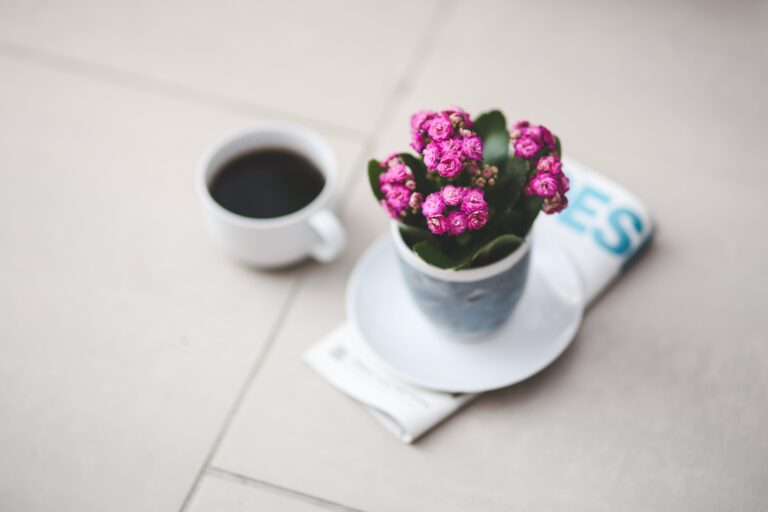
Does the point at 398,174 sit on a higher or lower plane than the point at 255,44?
higher

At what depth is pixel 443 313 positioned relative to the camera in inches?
28.5

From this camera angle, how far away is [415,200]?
0.63m

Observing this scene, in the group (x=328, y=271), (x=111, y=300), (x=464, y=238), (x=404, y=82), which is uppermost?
(x=464, y=238)

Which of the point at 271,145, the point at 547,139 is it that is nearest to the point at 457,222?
the point at 547,139

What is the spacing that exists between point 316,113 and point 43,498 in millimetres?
551

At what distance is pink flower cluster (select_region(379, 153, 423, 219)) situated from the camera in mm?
634

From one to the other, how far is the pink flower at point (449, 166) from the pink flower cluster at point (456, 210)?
1 cm

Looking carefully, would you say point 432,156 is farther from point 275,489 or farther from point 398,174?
point 275,489

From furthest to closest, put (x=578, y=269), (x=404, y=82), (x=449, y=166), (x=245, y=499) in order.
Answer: (x=404, y=82) < (x=578, y=269) < (x=245, y=499) < (x=449, y=166)

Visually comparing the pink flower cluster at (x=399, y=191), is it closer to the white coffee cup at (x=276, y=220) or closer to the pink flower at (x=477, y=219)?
the pink flower at (x=477, y=219)

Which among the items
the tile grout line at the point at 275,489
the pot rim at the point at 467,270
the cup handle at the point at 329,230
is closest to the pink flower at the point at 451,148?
the pot rim at the point at 467,270

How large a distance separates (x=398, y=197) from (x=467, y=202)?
0.20 ft

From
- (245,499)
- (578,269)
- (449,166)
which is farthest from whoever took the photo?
(578,269)

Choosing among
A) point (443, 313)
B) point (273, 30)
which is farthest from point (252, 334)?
point (273, 30)
